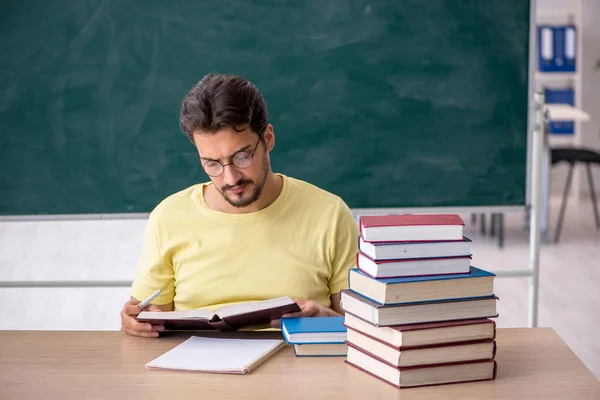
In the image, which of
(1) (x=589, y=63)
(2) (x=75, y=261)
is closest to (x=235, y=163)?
(2) (x=75, y=261)

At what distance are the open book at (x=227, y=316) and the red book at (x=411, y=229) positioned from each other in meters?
0.29

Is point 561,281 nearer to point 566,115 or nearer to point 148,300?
point 566,115

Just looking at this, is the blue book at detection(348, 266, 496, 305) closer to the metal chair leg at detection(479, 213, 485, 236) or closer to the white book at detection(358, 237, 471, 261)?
the white book at detection(358, 237, 471, 261)

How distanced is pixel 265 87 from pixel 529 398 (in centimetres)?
168

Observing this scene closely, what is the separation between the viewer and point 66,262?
551cm

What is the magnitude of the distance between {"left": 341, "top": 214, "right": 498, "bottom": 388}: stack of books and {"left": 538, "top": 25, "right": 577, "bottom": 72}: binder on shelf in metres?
6.89

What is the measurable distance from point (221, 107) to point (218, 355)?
0.53m

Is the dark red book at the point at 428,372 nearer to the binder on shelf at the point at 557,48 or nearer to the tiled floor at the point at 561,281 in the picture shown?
the tiled floor at the point at 561,281

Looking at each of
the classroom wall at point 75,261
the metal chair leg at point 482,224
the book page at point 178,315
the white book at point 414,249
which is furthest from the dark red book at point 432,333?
the metal chair leg at point 482,224

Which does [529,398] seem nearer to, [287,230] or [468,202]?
[287,230]

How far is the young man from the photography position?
175 cm

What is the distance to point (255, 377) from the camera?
1376 millimetres

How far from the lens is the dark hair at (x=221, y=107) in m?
1.70

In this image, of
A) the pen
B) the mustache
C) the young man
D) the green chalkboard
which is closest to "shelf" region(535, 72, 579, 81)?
the green chalkboard
